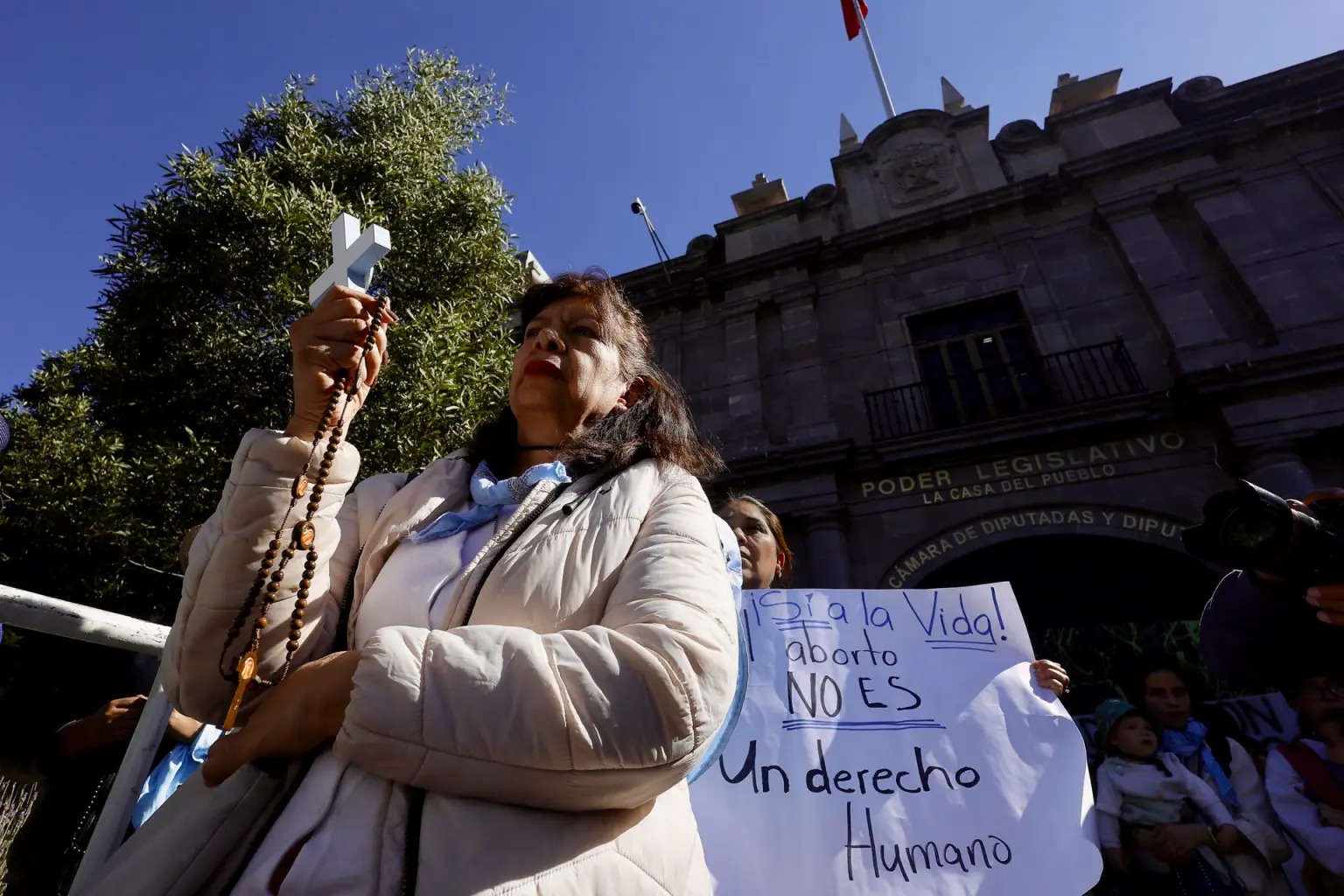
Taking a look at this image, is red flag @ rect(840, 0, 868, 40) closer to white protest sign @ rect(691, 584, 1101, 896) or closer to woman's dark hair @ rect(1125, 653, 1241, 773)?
woman's dark hair @ rect(1125, 653, 1241, 773)

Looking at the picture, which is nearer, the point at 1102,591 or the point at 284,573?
the point at 284,573

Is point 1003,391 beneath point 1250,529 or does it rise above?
above

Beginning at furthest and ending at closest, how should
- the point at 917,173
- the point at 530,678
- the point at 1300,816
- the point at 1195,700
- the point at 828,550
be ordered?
the point at 917,173 < the point at 828,550 < the point at 1195,700 < the point at 1300,816 < the point at 530,678

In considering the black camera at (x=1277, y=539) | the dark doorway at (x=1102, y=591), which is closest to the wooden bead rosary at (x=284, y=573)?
the black camera at (x=1277, y=539)

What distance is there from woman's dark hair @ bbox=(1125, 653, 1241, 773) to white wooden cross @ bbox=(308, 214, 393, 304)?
18.8ft

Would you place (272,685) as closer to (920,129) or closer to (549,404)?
(549,404)

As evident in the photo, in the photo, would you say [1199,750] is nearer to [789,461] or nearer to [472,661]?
[789,461]

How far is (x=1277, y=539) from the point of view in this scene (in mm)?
1627

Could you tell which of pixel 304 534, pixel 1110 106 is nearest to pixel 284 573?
pixel 304 534

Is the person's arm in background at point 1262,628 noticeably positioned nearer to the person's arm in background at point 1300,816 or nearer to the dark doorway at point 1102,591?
the person's arm in background at point 1300,816

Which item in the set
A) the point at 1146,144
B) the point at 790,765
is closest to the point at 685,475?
the point at 790,765

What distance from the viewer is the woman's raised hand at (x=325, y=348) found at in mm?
1183

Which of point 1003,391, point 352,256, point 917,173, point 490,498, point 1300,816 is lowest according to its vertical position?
point 1300,816

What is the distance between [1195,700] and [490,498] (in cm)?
786
